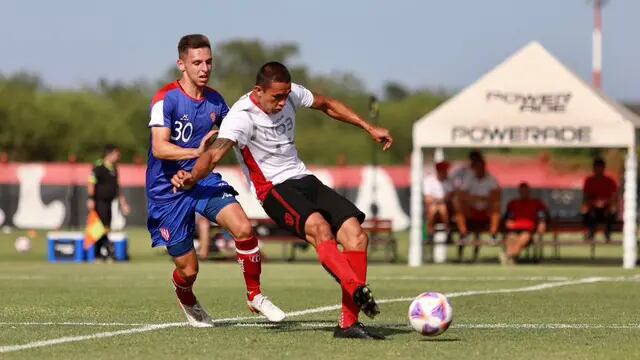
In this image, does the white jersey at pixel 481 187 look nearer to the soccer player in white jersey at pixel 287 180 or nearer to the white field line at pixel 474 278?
the white field line at pixel 474 278

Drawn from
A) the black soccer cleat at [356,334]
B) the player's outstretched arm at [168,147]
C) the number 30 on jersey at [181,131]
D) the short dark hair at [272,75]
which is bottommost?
the black soccer cleat at [356,334]

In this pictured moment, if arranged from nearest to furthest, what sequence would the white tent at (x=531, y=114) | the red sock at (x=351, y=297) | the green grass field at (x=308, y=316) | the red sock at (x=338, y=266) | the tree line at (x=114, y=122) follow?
1. the green grass field at (x=308, y=316)
2. the red sock at (x=338, y=266)
3. the red sock at (x=351, y=297)
4. the white tent at (x=531, y=114)
5. the tree line at (x=114, y=122)

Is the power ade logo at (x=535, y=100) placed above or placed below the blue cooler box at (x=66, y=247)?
above

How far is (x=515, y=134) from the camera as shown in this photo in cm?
2425

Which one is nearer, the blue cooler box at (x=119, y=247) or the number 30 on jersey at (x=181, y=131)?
the number 30 on jersey at (x=181, y=131)

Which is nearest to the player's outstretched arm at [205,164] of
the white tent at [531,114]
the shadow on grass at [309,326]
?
the shadow on grass at [309,326]

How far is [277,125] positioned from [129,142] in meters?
52.1

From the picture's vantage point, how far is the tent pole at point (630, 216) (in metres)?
23.9

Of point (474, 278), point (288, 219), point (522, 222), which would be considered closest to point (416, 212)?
point (522, 222)

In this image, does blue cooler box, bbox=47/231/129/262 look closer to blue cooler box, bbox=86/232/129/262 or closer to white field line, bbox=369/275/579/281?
blue cooler box, bbox=86/232/129/262

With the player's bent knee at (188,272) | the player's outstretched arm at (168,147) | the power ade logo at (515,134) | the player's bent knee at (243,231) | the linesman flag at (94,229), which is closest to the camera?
the player's outstretched arm at (168,147)

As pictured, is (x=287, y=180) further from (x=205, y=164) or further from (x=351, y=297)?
(x=351, y=297)

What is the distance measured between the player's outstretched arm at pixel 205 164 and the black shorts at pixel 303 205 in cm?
51

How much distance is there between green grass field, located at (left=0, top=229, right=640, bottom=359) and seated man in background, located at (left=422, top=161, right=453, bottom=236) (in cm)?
379
